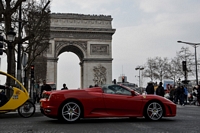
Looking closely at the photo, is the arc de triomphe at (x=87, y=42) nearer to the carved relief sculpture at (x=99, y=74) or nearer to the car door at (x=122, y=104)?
the carved relief sculpture at (x=99, y=74)

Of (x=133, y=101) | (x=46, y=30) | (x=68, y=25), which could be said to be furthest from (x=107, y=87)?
(x=68, y=25)

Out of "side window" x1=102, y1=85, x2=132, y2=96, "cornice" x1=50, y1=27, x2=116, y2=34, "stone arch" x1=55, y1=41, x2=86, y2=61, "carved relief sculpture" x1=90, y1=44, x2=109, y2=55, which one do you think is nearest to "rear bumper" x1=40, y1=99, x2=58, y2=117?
"side window" x1=102, y1=85, x2=132, y2=96

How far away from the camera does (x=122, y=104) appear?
358 inches

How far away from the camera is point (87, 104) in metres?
8.86

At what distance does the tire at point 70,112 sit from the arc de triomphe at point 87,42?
45.2 metres

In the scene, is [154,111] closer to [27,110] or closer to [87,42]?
[27,110]

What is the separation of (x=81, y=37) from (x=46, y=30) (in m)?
27.8

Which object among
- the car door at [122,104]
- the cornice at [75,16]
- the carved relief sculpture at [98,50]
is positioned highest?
the cornice at [75,16]

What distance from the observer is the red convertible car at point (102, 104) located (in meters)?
8.75

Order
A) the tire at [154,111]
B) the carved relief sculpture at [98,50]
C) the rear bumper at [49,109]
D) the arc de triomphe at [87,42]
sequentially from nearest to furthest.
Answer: the rear bumper at [49,109]
the tire at [154,111]
the arc de triomphe at [87,42]
the carved relief sculpture at [98,50]

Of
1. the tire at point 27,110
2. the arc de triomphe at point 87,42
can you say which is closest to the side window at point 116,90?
the tire at point 27,110

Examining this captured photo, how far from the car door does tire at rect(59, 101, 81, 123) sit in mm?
829

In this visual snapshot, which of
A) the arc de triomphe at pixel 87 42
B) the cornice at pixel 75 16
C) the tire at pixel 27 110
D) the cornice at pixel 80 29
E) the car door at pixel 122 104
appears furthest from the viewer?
the cornice at pixel 75 16

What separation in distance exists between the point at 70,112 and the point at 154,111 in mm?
2337
